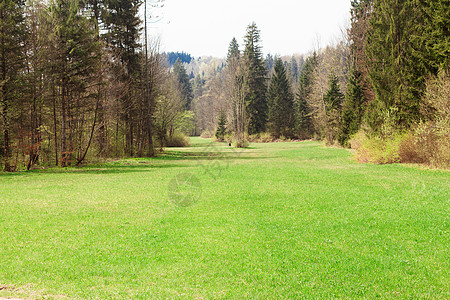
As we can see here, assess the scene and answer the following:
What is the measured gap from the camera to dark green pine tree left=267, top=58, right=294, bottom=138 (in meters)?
61.6

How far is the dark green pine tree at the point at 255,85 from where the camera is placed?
60.8 meters

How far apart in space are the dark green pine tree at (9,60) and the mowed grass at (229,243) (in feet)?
24.1

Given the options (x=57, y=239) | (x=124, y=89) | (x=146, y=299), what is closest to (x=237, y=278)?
(x=146, y=299)

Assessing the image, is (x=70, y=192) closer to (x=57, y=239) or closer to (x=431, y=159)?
(x=57, y=239)

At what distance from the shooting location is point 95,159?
21.6 meters

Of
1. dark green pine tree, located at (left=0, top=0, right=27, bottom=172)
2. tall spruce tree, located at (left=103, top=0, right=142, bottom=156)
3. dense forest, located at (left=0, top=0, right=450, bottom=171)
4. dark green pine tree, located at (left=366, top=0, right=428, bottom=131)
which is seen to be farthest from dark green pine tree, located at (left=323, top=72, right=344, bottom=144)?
dark green pine tree, located at (left=0, top=0, right=27, bottom=172)

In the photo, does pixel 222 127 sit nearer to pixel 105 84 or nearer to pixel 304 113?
pixel 304 113

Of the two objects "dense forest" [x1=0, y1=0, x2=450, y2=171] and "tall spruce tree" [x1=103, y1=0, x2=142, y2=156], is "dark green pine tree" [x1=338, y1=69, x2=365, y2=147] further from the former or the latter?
"tall spruce tree" [x1=103, y1=0, x2=142, y2=156]

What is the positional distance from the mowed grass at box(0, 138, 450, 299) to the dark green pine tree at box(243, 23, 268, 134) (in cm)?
4987

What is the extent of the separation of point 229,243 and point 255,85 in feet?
194

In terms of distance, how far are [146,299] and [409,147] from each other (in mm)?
17697

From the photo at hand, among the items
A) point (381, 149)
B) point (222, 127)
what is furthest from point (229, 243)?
point (222, 127)

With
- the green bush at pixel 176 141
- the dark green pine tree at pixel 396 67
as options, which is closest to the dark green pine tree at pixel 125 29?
the dark green pine tree at pixel 396 67

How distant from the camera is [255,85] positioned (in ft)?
207
